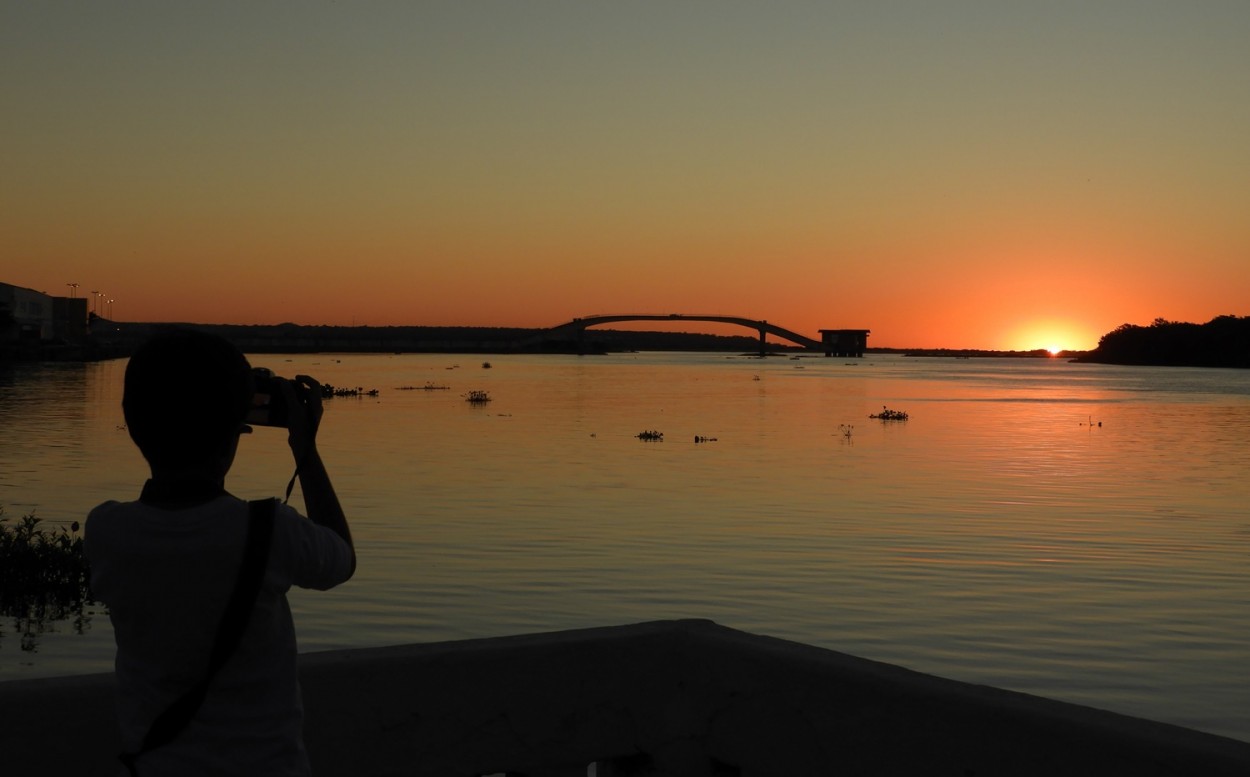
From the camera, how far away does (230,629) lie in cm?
272

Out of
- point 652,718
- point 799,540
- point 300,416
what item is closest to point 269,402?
point 300,416

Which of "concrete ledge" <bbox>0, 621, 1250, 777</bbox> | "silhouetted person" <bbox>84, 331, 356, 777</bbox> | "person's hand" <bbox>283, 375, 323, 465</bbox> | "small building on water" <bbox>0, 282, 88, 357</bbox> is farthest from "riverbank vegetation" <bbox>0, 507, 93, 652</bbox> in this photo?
"small building on water" <bbox>0, 282, 88, 357</bbox>

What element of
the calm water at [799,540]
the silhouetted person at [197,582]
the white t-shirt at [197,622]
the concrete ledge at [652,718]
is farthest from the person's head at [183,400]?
the calm water at [799,540]

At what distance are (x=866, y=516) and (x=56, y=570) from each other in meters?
15.3

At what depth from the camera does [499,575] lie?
17.9 meters

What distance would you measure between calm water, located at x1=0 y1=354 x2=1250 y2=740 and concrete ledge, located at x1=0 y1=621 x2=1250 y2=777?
8433 millimetres

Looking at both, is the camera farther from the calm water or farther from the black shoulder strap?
the calm water

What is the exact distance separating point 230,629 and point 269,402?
578mm

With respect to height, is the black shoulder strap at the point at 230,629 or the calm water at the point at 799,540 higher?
the black shoulder strap at the point at 230,629

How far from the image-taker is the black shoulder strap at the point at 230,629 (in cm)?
272

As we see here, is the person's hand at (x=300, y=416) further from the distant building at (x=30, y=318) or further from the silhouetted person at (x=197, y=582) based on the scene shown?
the distant building at (x=30, y=318)

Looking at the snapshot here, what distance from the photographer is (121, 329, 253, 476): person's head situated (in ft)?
9.22

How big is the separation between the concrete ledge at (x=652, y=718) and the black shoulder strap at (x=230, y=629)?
90 cm

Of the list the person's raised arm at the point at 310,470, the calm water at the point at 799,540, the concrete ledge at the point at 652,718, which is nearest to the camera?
the person's raised arm at the point at 310,470
